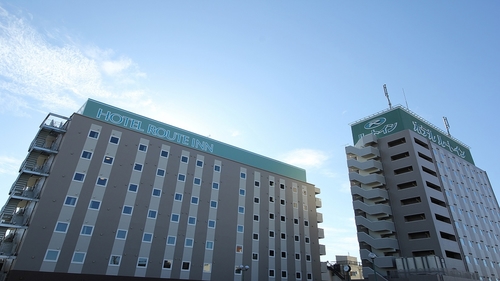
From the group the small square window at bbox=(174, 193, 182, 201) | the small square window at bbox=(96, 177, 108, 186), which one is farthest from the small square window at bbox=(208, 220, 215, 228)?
the small square window at bbox=(96, 177, 108, 186)

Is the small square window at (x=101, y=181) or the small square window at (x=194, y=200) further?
the small square window at (x=194, y=200)

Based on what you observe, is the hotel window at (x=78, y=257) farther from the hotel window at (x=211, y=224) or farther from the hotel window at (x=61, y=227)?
the hotel window at (x=211, y=224)

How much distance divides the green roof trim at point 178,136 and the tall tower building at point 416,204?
13.5 metres

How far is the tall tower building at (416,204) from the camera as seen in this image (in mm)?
45469

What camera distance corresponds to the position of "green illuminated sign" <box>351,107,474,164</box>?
185 feet

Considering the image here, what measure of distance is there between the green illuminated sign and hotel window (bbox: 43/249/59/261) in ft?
167

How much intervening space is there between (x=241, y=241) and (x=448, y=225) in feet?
101

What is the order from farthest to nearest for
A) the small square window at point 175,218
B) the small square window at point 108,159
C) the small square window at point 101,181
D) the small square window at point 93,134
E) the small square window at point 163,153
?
the small square window at point 163,153 < the small square window at point 175,218 < the small square window at point 93,134 < the small square window at point 108,159 < the small square window at point 101,181

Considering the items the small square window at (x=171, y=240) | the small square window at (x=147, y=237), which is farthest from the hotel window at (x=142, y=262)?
the small square window at (x=171, y=240)

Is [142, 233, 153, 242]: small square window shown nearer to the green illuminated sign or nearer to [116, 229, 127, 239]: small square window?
[116, 229, 127, 239]: small square window

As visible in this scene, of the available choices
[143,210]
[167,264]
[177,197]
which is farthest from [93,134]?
[167,264]

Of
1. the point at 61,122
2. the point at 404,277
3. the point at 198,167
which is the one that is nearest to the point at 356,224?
the point at 404,277

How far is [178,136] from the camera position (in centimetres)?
4731

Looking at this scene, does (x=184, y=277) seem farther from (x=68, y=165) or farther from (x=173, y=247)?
Answer: (x=68, y=165)
